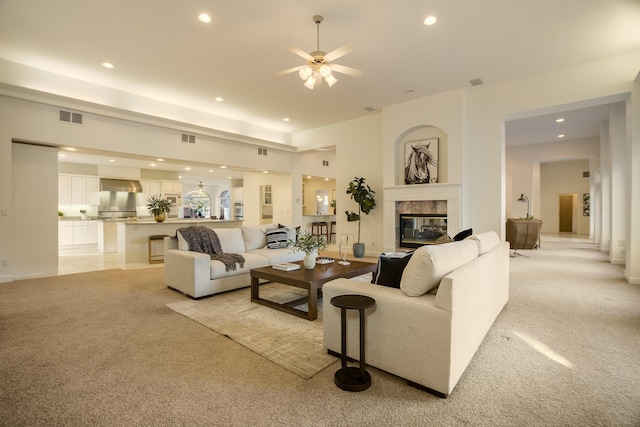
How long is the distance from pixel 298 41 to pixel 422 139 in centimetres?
361

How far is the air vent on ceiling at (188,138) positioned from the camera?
679 centimetres

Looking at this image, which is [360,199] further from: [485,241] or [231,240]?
[485,241]

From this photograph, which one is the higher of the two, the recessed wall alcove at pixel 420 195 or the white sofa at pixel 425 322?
the recessed wall alcove at pixel 420 195

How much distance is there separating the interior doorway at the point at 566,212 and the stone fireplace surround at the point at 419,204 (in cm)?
1214

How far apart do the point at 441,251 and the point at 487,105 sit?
5.10 metres

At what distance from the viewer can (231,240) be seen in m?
5.08

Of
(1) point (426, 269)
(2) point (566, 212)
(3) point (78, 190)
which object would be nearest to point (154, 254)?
(3) point (78, 190)

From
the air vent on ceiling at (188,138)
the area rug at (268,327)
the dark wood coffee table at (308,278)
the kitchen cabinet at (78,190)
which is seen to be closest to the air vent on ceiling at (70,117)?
the air vent on ceiling at (188,138)

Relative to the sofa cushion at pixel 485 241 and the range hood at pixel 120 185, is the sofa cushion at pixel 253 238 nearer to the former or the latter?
the sofa cushion at pixel 485 241

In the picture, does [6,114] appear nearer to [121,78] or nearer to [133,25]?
[121,78]

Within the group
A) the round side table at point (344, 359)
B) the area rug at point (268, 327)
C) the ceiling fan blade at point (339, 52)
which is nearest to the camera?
the round side table at point (344, 359)

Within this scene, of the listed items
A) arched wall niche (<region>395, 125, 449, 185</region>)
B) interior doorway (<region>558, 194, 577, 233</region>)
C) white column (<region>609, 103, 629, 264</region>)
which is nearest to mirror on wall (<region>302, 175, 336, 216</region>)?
arched wall niche (<region>395, 125, 449, 185</region>)

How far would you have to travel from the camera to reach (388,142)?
6992 mm

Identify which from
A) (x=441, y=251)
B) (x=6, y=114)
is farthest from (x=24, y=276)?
(x=441, y=251)
